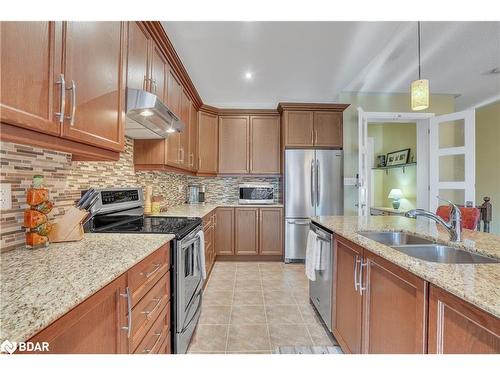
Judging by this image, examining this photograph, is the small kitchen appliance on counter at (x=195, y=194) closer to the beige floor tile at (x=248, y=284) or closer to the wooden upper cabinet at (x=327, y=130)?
the beige floor tile at (x=248, y=284)

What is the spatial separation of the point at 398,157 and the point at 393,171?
13.5 inches

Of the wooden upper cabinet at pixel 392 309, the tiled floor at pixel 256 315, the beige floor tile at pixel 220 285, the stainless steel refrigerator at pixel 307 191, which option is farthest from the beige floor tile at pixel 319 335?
the stainless steel refrigerator at pixel 307 191

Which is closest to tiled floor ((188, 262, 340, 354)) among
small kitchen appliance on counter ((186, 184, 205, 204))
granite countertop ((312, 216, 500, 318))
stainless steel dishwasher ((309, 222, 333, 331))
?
stainless steel dishwasher ((309, 222, 333, 331))

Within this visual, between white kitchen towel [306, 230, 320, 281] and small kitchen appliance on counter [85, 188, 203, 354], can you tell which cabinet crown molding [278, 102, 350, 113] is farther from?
small kitchen appliance on counter [85, 188, 203, 354]

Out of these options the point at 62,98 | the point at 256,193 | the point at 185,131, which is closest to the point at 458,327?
the point at 62,98

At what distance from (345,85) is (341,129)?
640 millimetres

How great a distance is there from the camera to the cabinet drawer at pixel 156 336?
3.70ft

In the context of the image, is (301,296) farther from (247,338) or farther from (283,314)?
(247,338)

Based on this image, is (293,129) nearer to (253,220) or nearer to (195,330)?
(253,220)

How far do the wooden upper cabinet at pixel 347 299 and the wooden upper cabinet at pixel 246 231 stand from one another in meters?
2.07

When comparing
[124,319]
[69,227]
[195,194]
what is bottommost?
[124,319]

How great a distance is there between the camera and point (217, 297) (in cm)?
257

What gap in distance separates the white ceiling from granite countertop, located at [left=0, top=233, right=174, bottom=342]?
2.04 meters

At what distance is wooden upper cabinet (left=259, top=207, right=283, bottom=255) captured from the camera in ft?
12.4
